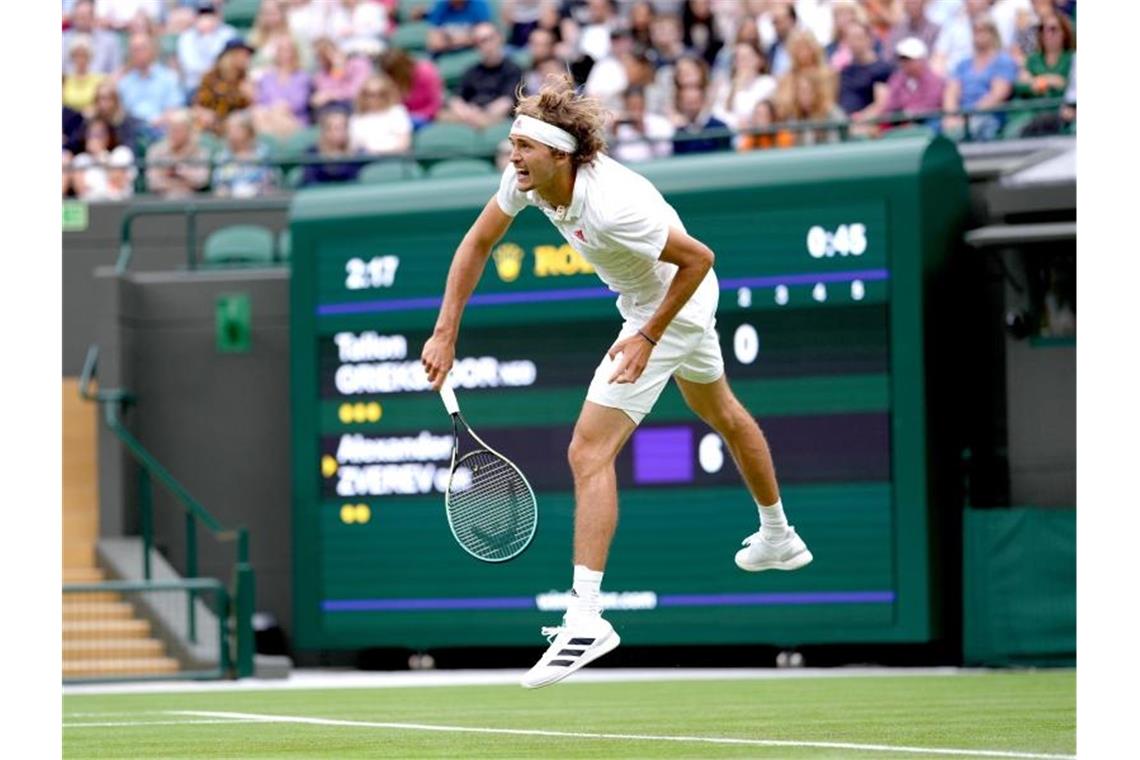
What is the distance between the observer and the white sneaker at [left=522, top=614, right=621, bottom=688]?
333 inches

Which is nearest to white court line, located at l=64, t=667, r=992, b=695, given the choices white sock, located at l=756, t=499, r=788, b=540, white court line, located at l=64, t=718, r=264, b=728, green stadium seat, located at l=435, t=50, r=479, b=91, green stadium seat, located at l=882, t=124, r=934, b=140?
green stadium seat, located at l=882, t=124, r=934, b=140

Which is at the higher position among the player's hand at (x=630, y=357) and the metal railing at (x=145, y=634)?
the player's hand at (x=630, y=357)

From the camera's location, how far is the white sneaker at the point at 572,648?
847 centimetres

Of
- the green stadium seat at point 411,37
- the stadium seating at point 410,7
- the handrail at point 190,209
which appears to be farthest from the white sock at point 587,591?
the stadium seating at point 410,7

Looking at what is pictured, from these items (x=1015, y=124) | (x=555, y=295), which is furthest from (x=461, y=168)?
(x=1015, y=124)

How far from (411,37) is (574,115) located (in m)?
13.5

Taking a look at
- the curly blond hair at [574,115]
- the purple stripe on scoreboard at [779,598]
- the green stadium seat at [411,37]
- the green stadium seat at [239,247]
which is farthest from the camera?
the green stadium seat at [411,37]

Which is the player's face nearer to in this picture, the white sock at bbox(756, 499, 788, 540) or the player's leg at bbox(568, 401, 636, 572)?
the player's leg at bbox(568, 401, 636, 572)

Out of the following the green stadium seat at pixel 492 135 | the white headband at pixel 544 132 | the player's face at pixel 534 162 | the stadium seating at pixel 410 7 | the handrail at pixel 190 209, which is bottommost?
the player's face at pixel 534 162

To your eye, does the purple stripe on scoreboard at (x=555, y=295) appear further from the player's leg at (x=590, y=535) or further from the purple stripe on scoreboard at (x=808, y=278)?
the player's leg at (x=590, y=535)

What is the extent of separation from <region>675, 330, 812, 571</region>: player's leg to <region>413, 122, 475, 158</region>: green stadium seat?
10363 mm

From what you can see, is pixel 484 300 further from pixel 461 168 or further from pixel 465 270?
pixel 465 270

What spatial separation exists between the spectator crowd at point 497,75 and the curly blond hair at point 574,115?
843cm
